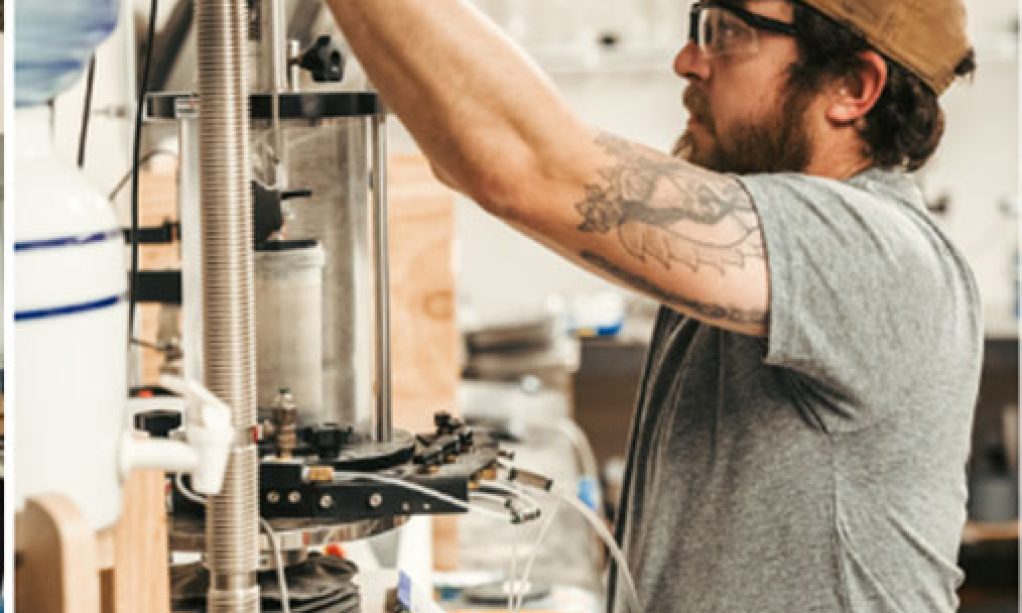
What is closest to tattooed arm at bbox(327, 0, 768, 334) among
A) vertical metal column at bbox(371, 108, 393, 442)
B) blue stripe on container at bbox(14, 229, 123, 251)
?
vertical metal column at bbox(371, 108, 393, 442)

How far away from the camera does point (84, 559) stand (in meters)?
0.75

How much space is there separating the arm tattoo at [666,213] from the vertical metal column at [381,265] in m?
0.23

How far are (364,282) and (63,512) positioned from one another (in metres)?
0.66

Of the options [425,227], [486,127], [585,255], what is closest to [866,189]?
[585,255]

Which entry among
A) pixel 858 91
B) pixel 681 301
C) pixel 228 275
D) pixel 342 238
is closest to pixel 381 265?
pixel 342 238

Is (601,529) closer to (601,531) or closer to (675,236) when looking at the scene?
(601,531)

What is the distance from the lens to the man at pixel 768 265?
3.83 feet

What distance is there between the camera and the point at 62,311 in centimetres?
77

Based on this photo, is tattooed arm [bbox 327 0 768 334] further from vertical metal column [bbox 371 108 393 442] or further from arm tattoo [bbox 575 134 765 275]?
vertical metal column [bbox 371 108 393 442]

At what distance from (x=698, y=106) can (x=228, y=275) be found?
778 mm

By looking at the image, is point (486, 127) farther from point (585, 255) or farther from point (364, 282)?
point (364, 282)

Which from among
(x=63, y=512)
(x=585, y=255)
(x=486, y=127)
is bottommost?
(x=63, y=512)

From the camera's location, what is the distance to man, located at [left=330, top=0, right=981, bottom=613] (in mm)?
1167

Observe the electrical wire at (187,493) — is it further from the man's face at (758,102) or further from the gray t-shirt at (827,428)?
the man's face at (758,102)
